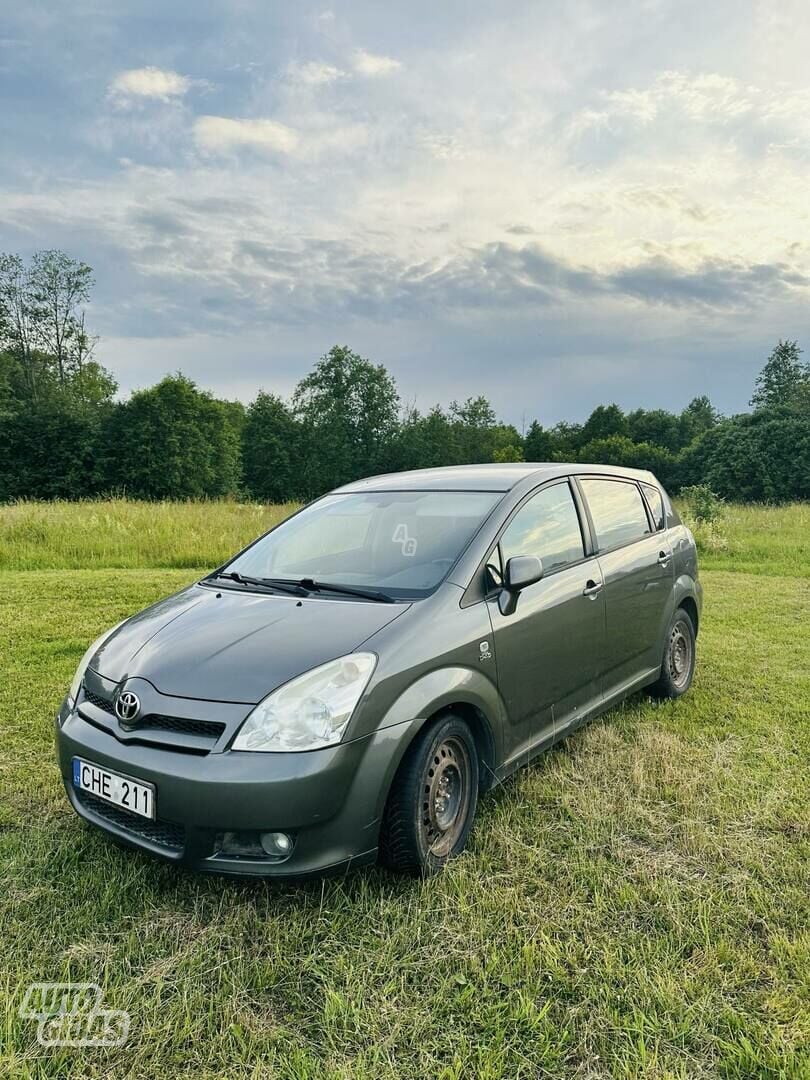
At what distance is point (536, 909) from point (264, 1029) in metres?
1.00

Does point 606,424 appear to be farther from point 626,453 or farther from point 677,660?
point 677,660

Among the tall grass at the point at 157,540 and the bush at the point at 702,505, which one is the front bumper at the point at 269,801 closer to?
the tall grass at the point at 157,540

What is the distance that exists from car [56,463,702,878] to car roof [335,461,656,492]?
0.8 inches

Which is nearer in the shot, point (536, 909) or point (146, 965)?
point (146, 965)

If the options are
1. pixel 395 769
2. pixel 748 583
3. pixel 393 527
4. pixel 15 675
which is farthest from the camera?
pixel 748 583

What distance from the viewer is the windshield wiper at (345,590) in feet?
9.78

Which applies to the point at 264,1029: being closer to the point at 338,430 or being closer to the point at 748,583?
the point at 748,583

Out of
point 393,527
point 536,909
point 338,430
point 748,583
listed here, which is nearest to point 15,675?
point 393,527

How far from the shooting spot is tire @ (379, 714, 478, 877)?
257 cm

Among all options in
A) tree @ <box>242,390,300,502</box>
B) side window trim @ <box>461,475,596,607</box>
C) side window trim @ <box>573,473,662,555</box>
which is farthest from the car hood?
tree @ <box>242,390,300,502</box>

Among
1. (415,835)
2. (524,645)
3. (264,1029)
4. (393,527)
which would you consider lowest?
(264,1029)

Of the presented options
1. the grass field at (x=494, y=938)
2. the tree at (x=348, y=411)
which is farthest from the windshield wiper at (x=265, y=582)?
the tree at (x=348, y=411)

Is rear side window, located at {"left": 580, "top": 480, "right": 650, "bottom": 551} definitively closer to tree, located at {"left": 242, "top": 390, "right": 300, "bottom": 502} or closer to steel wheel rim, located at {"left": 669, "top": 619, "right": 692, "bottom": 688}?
steel wheel rim, located at {"left": 669, "top": 619, "right": 692, "bottom": 688}

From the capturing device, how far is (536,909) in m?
2.54
